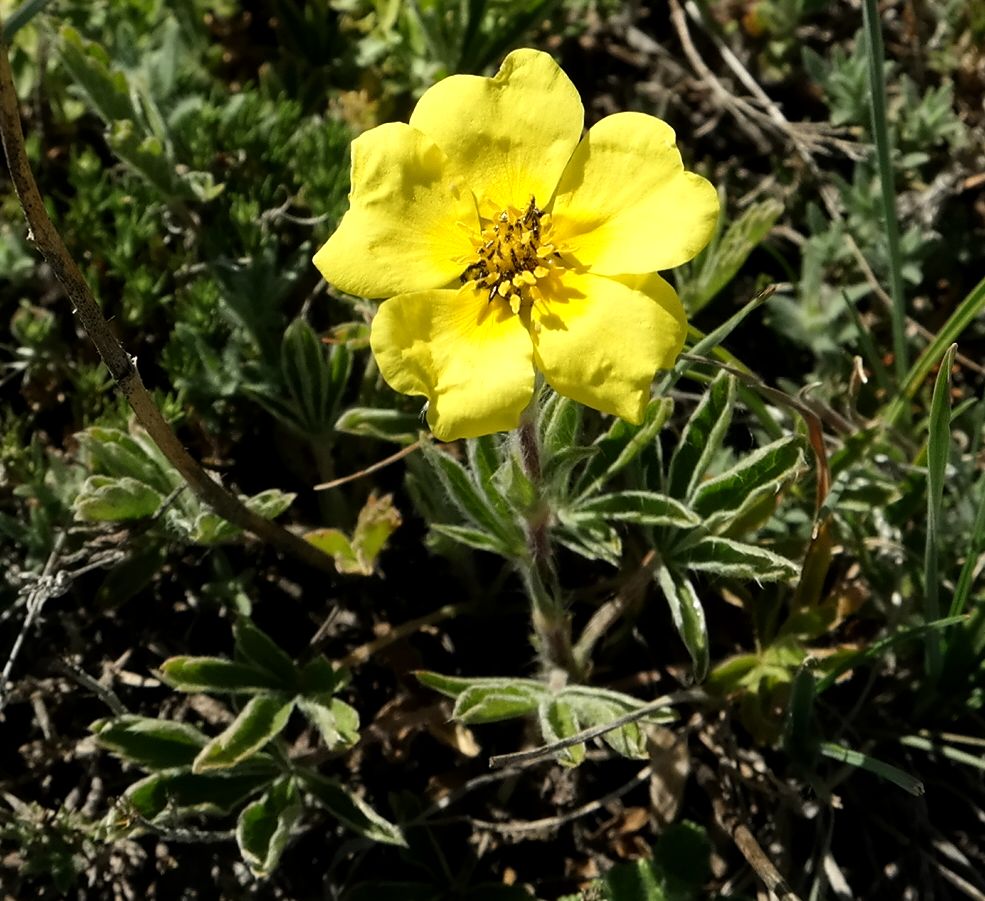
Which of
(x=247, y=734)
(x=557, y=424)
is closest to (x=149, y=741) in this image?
(x=247, y=734)

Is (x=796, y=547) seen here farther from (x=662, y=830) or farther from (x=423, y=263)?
(x=423, y=263)

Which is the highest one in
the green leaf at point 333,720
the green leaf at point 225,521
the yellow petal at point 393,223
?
the yellow petal at point 393,223

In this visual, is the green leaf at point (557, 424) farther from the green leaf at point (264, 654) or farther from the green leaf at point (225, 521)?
the green leaf at point (264, 654)

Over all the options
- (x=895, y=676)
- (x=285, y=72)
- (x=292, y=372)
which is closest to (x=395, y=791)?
(x=292, y=372)

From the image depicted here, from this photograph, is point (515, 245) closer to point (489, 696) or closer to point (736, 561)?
point (736, 561)

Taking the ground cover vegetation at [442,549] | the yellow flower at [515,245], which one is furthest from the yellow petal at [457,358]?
the ground cover vegetation at [442,549]

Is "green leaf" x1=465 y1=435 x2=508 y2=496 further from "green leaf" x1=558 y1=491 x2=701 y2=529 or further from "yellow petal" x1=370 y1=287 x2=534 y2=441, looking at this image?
"yellow petal" x1=370 y1=287 x2=534 y2=441

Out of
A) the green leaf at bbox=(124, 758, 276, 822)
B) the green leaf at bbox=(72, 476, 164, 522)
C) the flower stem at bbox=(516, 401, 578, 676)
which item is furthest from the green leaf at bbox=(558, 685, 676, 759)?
the green leaf at bbox=(72, 476, 164, 522)
